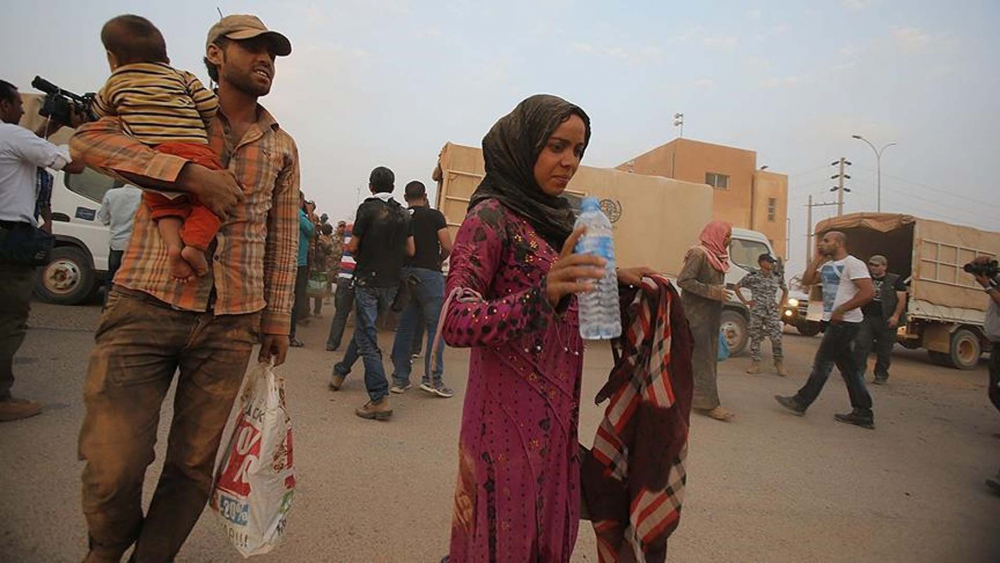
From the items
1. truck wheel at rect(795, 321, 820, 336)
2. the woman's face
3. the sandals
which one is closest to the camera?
the woman's face

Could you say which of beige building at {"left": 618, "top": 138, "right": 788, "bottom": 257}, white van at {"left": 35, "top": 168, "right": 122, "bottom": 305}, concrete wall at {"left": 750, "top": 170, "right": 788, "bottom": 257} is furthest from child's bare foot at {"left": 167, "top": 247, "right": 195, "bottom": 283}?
concrete wall at {"left": 750, "top": 170, "right": 788, "bottom": 257}

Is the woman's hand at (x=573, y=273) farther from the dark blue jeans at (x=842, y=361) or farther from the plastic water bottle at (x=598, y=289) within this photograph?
the dark blue jeans at (x=842, y=361)

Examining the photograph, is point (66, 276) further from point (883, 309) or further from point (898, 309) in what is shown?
point (898, 309)

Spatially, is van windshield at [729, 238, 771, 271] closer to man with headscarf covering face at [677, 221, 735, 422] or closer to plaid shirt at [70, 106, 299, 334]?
man with headscarf covering face at [677, 221, 735, 422]

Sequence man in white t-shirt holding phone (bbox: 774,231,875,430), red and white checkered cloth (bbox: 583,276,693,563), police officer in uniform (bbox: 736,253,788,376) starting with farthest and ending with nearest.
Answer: police officer in uniform (bbox: 736,253,788,376)
man in white t-shirt holding phone (bbox: 774,231,875,430)
red and white checkered cloth (bbox: 583,276,693,563)

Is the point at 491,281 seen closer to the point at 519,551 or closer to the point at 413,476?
the point at 519,551

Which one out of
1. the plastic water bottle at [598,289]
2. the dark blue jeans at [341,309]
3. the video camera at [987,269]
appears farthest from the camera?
the dark blue jeans at [341,309]

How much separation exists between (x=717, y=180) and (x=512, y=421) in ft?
90.0

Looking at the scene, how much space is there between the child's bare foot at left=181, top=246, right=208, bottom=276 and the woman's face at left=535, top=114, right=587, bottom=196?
1058 mm

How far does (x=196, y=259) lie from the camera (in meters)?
1.58

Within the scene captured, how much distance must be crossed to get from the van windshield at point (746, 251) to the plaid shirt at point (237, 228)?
9.54m

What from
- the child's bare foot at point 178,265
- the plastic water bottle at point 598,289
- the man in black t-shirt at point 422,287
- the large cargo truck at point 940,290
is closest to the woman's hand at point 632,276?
the plastic water bottle at point 598,289

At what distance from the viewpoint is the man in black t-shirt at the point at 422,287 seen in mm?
5137

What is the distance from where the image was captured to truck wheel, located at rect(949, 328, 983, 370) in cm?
1112
